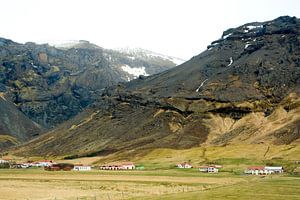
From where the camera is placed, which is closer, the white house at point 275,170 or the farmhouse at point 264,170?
the farmhouse at point 264,170

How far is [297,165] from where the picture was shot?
551ft

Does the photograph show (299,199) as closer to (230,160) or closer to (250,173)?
(250,173)

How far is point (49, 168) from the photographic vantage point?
197 meters

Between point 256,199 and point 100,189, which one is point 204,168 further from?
point 256,199

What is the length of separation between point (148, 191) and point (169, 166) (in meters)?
96.5

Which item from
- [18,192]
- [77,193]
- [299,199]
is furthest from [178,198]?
[18,192]

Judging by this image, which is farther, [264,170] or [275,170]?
[264,170]

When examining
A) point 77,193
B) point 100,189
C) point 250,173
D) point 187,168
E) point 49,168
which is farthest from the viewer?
point 49,168

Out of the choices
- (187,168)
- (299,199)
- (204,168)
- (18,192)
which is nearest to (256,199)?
(299,199)

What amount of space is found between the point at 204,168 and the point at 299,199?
9594 centimetres

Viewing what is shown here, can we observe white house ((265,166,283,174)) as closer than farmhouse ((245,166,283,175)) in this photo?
No

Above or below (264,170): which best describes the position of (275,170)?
below

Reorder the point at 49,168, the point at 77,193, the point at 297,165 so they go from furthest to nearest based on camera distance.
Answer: the point at 49,168 < the point at 297,165 < the point at 77,193

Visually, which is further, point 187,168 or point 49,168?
point 49,168
